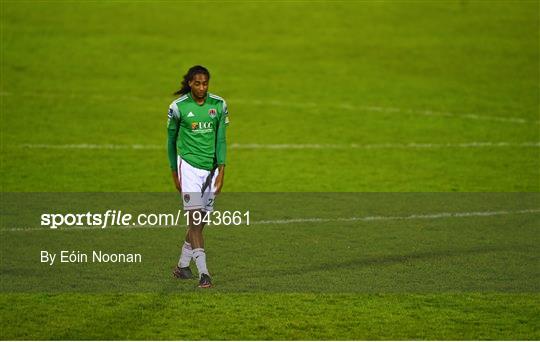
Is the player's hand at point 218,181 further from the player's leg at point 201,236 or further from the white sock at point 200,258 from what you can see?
the white sock at point 200,258

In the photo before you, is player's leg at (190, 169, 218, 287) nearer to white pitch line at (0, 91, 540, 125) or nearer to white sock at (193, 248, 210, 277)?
white sock at (193, 248, 210, 277)

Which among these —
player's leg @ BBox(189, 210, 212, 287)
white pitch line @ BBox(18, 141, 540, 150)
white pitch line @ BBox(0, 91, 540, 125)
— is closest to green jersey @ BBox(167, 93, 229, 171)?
player's leg @ BBox(189, 210, 212, 287)

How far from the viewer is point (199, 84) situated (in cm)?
1170

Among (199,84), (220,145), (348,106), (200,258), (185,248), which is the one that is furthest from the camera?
(348,106)

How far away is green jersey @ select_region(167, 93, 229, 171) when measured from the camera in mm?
11945

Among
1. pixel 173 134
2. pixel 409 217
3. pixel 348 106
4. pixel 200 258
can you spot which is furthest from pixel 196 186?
pixel 348 106

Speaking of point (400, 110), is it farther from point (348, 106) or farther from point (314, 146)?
point (314, 146)

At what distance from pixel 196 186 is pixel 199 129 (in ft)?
2.03

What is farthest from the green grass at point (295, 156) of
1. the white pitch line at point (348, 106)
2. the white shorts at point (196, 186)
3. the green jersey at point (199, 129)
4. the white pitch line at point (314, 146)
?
the green jersey at point (199, 129)

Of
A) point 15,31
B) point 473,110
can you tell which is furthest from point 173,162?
point 15,31

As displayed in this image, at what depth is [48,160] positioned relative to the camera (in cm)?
→ 2195

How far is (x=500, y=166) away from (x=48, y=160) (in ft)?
29.4

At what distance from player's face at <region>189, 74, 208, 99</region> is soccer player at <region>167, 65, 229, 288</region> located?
2 centimetres

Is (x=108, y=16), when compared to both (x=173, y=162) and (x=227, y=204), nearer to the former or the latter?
(x=227, y=204)
